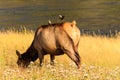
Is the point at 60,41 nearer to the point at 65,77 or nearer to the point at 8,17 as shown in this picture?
the point at 65,77

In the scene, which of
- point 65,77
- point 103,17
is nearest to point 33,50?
point 65,77

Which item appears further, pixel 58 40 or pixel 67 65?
pixel 67 65

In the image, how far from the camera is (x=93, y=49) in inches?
691

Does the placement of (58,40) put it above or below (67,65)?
above

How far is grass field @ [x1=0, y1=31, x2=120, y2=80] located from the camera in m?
8.46

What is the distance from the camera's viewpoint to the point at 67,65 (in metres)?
13.6

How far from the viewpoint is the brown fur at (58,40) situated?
40.7ft

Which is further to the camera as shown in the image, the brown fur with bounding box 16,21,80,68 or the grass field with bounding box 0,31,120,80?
the brown fur with bounding box 16,21,80,68

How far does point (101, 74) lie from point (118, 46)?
10404 mm

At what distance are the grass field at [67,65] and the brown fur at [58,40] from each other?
44 cm

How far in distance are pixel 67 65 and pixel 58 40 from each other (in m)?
1.43

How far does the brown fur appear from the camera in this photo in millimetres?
12406

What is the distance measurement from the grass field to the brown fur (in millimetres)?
436

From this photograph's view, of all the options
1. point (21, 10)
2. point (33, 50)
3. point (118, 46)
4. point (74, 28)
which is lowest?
point (21, 10)
